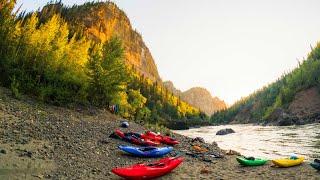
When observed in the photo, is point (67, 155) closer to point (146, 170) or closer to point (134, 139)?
point (146, 170)

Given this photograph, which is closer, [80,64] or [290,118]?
[80,64]

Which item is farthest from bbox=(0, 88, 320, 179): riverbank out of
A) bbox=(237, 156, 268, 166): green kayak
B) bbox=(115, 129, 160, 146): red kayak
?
bbox=(115, 129, 160, 146): red kayak

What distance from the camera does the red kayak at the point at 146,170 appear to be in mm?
17672

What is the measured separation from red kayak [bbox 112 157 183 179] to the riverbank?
560mm

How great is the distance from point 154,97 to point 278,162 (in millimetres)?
A: 172750

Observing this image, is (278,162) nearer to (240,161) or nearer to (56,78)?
(240,161)

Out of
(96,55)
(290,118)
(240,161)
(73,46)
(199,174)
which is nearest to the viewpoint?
(199,174)

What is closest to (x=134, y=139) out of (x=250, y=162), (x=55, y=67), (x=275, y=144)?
(x=250, y=162)

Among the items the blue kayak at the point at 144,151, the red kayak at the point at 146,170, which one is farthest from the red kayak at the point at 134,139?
the red kayak at the point at 146,170

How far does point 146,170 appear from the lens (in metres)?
18.3

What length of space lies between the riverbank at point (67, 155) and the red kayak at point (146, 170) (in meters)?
0.56

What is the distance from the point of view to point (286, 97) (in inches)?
6235

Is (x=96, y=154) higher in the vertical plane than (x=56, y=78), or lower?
lower

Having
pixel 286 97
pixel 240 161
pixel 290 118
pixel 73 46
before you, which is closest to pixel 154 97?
pixel 286 97
